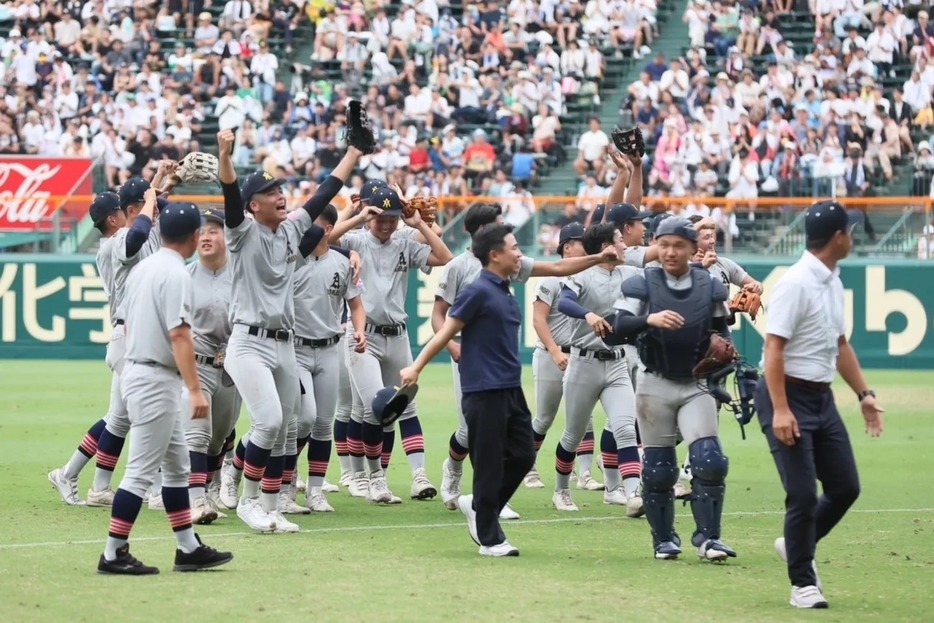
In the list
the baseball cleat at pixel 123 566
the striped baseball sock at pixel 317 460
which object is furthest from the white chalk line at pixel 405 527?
the baseball cleat at pixel 123 566

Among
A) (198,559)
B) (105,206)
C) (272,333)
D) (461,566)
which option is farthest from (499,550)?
(105,206)

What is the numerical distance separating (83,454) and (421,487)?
8.36 ft

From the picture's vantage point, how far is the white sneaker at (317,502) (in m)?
11.3

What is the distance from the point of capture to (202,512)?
10.4 m

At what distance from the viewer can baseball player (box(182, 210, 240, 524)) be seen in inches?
415

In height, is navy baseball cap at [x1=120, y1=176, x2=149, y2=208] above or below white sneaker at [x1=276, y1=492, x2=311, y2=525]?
above

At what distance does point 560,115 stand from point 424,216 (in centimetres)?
1876

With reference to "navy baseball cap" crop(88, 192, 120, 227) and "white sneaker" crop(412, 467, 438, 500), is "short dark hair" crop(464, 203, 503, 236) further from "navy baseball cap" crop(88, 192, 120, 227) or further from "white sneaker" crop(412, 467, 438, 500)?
"navy baseball cap" crop(88, 192, 120, 227)

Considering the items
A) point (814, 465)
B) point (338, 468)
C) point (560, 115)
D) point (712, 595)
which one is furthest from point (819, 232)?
point (560, 115)

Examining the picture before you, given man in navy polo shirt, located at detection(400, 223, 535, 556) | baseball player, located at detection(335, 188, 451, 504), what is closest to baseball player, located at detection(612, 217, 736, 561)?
man in navy polo shirt, located at detection(400, 223, 535, 556)

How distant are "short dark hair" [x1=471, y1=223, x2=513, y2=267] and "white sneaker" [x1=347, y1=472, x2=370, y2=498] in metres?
3.38

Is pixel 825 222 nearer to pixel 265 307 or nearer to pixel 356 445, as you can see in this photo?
pixel 265 307

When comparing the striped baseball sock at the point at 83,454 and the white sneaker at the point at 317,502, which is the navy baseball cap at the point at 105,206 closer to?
the striped baseball sock at the point at 83,454

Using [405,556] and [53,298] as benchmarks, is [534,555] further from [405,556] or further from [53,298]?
[53,298]
